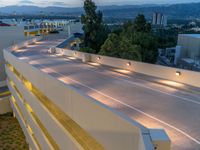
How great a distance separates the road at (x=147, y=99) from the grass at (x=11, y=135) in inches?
413

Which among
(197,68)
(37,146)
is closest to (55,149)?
(37,146)

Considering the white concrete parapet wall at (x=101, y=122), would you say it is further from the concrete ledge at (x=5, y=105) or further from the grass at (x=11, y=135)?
the concrete ledge at (x=5, y=105)

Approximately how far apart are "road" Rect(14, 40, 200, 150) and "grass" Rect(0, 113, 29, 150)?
10.5m

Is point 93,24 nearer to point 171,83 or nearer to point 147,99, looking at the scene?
point 171,83

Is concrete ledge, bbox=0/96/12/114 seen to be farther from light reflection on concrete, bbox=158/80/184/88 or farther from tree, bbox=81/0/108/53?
light reflection on concrete, bbox=158/80/184/88

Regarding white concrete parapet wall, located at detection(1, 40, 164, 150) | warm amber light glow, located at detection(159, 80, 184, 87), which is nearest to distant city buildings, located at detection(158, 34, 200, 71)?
warm amber light glow, located at detection(159, 80, 184, 87)

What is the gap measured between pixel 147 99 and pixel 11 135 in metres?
19.7

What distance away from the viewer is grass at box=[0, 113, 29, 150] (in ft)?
76.2

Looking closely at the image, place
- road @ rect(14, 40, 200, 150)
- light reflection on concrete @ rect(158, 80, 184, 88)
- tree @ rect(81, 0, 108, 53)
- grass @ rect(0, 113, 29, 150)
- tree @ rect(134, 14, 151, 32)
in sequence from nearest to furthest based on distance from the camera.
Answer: road @ rect(14, 40, 200, 150) < light reflection on concrete @ rect(158, 80, 184, 88) < grass @ rect(0, 113, 29, 150) < tree @ rect(81, 0, 108, 53) < tree @ rect(134, 14, 151, 32)

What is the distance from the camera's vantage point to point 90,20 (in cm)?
4353

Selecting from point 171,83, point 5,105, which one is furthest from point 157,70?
point 5,105

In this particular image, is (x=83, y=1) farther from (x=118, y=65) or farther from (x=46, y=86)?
(x=46, y=86)

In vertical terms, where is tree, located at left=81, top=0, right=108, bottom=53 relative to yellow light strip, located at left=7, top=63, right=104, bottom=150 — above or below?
above

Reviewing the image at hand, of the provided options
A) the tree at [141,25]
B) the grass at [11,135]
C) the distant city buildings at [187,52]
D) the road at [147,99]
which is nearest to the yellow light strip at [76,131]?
the road at [147,99]
